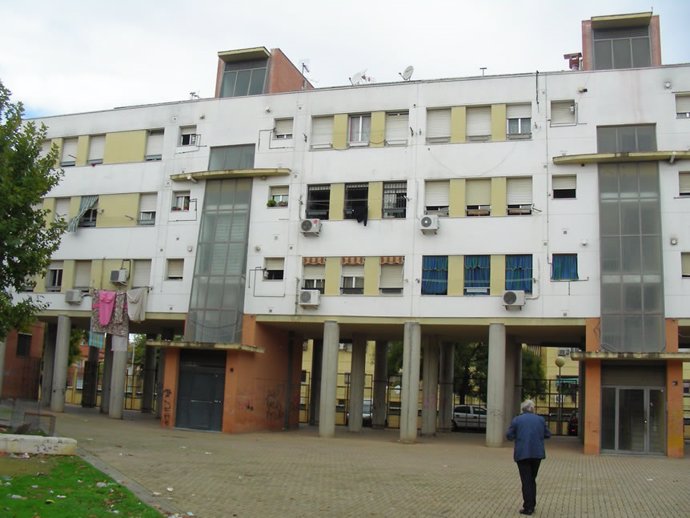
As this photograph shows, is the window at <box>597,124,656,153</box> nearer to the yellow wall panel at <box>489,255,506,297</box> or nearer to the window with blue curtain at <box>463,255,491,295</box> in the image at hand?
the yellow wall panel at <box>489,255,506,297</box>

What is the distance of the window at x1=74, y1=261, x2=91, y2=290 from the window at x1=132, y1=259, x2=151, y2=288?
99.2 inches

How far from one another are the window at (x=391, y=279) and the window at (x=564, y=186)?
246 inches

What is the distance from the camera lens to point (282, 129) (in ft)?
107

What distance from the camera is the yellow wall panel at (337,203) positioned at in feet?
102

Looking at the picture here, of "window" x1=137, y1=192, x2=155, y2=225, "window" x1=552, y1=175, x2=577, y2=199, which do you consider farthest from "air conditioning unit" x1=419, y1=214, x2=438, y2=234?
"window" x1=137, y1=192, x2=155, y2=225

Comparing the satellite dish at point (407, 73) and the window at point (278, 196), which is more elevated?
the satellite dish at point (407, 73)

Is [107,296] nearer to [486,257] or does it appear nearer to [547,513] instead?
[486,257]

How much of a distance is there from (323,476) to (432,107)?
17765mm

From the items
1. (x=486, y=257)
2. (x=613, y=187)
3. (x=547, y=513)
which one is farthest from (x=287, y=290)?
(x=547, y=513)

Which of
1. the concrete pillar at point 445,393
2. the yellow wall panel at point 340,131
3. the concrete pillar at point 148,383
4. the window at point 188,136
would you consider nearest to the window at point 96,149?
the window at point 188,136

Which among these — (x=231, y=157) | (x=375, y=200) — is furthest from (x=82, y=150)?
(x=375, y=200)

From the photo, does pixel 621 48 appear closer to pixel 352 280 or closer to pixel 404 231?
pixel 404 231

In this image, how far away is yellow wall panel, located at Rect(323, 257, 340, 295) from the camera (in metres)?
30.6

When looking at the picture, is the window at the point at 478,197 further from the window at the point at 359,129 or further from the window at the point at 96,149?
the window at the point at 96,149
